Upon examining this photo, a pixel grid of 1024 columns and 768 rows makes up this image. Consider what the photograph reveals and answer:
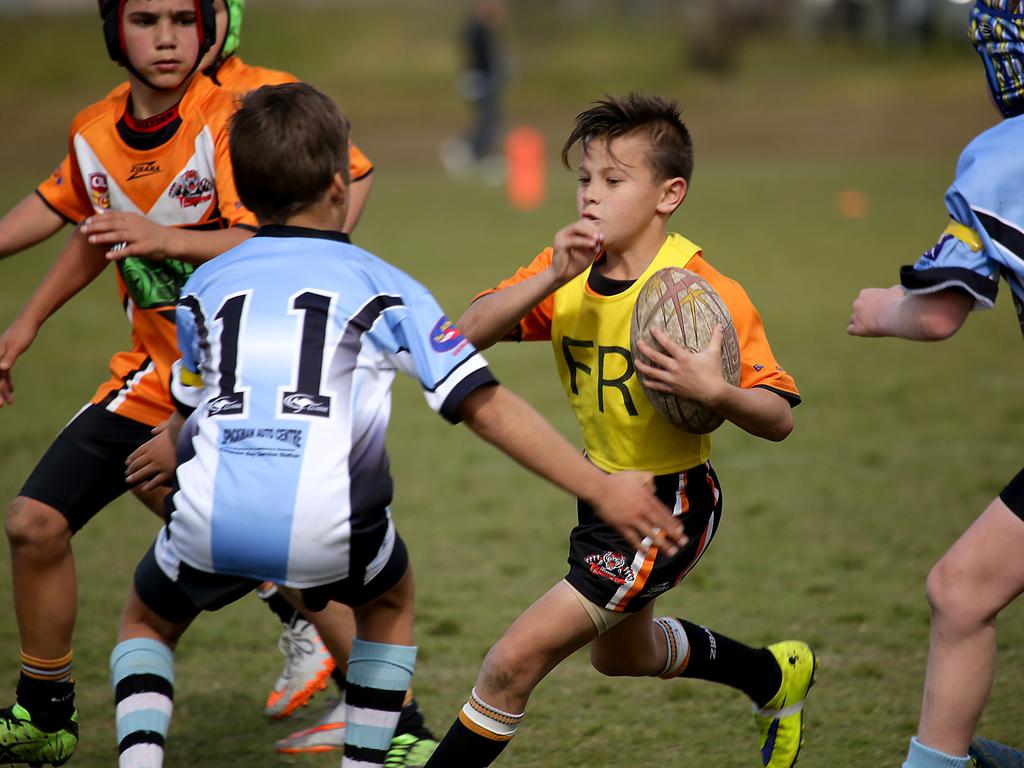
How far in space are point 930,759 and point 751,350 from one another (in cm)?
114

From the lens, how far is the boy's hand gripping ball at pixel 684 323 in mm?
3279

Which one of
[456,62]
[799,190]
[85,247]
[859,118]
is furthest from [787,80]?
[85,247]

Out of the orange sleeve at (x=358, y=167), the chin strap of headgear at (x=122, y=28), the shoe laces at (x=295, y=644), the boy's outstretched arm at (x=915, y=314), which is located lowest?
the shoe laces at (x=295, y=644)

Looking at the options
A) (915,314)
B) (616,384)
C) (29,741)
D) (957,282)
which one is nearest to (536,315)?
(616,384)

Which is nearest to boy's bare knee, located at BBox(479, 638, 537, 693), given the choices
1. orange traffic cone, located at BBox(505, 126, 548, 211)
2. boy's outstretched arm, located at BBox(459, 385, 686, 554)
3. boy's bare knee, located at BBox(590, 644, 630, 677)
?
boy's bare knee, located at BBox(590, 644, 630, 677)

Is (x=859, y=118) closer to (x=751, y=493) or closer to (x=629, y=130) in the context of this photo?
(x=751, y=493)

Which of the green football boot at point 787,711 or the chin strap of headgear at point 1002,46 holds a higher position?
the chin strap of headgear at point 1002,46

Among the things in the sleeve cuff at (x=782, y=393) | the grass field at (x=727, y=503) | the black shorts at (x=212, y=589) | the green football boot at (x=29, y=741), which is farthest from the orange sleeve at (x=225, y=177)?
the grass field at (x=727, y=503)

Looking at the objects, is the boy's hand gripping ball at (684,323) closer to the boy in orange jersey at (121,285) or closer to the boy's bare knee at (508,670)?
the boy's bare knee at (508,670)

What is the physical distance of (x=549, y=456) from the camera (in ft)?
9.62

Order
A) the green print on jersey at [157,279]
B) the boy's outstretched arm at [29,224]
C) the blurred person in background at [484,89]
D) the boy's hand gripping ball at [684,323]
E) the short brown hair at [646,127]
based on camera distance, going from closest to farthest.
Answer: the boy's hand gripping ball at [684,323], the short brown hair at [646,127], the green print on jersey at [157,279], the boy's outstretched arm at [29,224], the blurred person in background at [484,89]

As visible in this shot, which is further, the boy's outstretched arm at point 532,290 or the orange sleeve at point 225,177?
the orange sleeve at point 225,177

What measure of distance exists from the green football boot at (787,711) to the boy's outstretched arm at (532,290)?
145cm

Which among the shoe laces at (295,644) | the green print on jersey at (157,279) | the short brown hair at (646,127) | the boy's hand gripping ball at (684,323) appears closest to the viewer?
the boy's hand gripping ball at (684,323)
